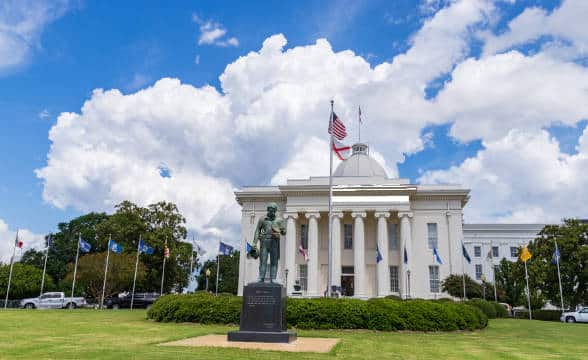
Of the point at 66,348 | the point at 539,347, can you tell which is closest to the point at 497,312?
the point at 539,347

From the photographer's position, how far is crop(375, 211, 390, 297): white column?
4466 cm

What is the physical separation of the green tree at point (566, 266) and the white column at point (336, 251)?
1690cm

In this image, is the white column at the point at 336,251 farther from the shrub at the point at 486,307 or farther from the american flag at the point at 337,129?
the american flag at the point at 337,129

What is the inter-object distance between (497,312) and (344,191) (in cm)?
1776

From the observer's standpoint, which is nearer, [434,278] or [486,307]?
[486,307]

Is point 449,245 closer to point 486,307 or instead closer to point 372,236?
point 372,236

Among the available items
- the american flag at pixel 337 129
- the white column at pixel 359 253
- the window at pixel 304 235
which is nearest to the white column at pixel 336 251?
the white column at pixel 359 253

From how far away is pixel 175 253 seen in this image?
1927 inches

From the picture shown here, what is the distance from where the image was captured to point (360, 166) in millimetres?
53719

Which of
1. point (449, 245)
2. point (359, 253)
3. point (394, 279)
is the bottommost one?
point (394, 279)

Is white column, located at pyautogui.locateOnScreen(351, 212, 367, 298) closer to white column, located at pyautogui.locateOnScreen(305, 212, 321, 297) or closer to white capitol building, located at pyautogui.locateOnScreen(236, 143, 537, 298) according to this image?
white capitol building, located at pyautogui.locateOnScreen(236, 143, 537, 298)

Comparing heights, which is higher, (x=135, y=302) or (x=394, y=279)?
(x=394, y=279)

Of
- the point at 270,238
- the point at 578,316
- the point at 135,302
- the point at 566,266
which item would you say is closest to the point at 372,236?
the point at 566,266

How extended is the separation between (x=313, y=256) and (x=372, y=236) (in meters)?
6.86
